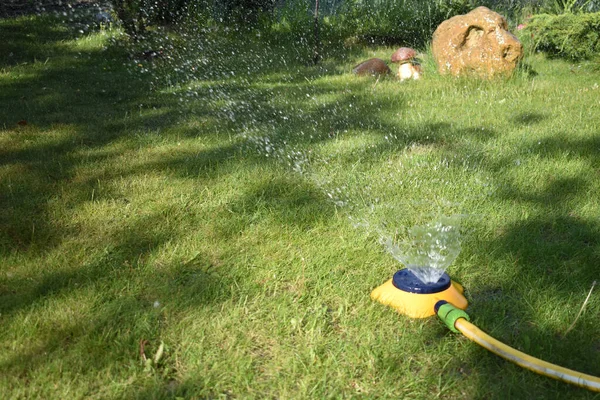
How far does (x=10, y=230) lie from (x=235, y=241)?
37.2 inches

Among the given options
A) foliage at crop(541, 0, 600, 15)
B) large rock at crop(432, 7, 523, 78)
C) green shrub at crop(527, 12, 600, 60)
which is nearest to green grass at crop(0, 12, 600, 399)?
large rock at crop(432, 7, 523, 78)

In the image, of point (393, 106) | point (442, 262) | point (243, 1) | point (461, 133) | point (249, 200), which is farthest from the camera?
point (243, 1)

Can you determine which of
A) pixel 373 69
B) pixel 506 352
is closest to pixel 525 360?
pixel 506 352

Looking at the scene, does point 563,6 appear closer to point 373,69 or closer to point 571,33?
point 571,33

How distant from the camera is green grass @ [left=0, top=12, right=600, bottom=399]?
1.70 meters

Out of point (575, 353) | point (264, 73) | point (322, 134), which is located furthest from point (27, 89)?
point (575, 353)

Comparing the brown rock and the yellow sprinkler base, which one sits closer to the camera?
the yellow sprinkler base

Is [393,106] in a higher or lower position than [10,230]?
lower

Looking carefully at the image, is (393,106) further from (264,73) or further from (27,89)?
(27,89)

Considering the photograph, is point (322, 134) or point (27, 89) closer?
point (322, 134)

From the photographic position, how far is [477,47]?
203 inches

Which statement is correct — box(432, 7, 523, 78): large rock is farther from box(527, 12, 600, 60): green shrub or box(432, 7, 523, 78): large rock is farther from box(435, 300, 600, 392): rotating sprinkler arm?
box(435, 300, 600, 392): rotating sprinkler arm

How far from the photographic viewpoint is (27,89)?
188 inches

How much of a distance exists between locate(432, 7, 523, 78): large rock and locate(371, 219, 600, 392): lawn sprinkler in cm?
334
